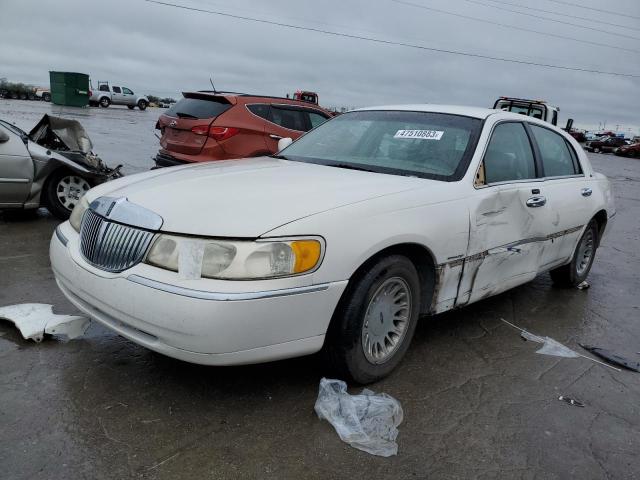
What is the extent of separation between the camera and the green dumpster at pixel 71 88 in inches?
1460

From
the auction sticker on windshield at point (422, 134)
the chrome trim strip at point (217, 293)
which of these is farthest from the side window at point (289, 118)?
the chrome trim strip at point (217, 293)

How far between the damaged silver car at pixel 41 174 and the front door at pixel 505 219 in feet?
16.4

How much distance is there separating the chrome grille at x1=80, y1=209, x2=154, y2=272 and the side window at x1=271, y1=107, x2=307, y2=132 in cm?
563

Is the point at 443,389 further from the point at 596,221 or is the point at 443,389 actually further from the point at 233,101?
the point at 233,101

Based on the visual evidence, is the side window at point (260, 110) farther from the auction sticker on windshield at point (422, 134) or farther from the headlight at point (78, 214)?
the headlight at point (78, 214)

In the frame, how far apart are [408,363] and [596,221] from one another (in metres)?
3.10

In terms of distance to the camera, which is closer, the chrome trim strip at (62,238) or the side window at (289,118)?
the chrome trim strip at (62,238)

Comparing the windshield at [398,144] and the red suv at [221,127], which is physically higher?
the windshield at [398,144]

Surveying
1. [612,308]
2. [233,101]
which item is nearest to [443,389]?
[612,308]

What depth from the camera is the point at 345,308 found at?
285 cm

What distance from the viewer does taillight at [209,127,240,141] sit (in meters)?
7.54

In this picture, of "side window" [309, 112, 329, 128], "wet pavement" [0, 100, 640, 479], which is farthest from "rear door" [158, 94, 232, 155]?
"wet pavement" [0, 100, 640, 479]

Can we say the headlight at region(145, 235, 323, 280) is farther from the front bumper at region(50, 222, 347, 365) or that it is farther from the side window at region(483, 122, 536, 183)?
the side window at region(483, 122, 536, 183)

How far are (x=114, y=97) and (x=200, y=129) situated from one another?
4001 cm
